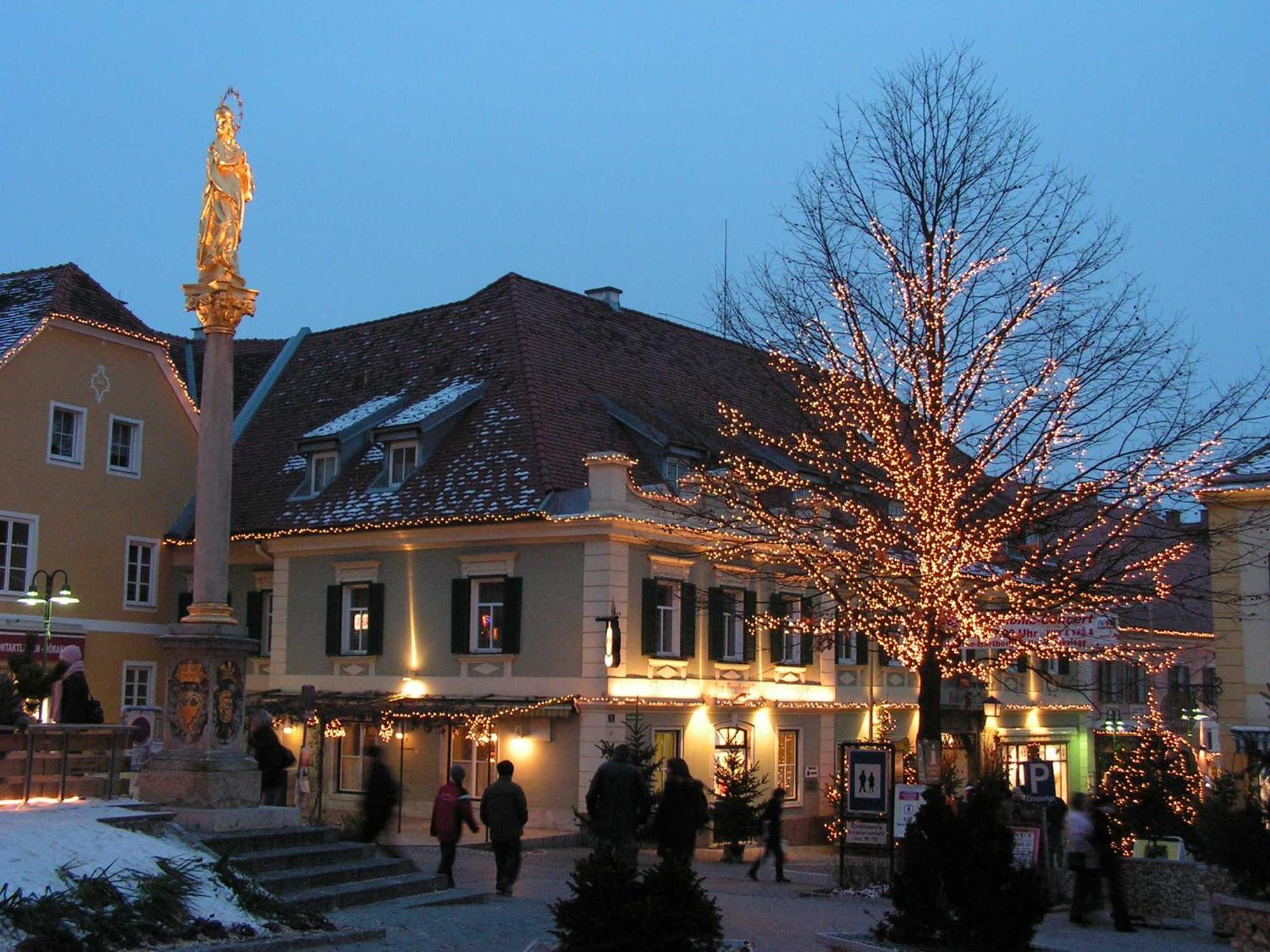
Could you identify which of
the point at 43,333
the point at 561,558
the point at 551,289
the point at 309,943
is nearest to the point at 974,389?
the point at 561,558

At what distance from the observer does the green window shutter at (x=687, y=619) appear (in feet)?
99.8

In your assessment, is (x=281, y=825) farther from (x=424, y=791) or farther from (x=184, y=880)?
(x=424, y=791)

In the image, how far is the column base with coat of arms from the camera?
16.4 metres

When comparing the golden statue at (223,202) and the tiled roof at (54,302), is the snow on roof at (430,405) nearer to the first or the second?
the tiled roof at (54,302)

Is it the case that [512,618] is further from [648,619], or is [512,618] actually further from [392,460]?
[392,460]

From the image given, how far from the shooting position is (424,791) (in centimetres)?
3070

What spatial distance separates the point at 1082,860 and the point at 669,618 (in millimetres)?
13496

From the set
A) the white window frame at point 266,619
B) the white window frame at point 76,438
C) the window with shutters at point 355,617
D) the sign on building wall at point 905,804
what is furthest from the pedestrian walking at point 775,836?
the white window frame at point 76,438

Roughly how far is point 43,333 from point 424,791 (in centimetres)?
1178

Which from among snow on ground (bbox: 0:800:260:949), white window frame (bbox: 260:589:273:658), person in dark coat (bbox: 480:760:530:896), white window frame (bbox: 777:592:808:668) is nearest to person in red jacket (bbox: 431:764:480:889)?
person in dark coat (bbox: 480:760:530:896)

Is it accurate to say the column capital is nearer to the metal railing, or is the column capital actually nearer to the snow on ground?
the metal railing

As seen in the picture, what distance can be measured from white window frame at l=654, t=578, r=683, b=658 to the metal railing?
1510 cm

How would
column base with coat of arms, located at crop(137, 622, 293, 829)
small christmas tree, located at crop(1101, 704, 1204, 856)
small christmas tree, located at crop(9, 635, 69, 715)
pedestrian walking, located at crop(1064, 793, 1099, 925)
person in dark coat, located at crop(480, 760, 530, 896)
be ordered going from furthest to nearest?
small christmas tree, located at crop(1101, 704, 1204, 856), pedestrian walking, located at crop(1064, 793, 1099, 925), person in dark coat, located at crop(480, 760, 530, 896), column base with coat of arms, located at crop(137, 622, 293, 829), small christmas tree, located at crop(9, 635, 69, 715)

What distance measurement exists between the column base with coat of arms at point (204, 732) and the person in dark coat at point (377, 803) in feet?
5.75
